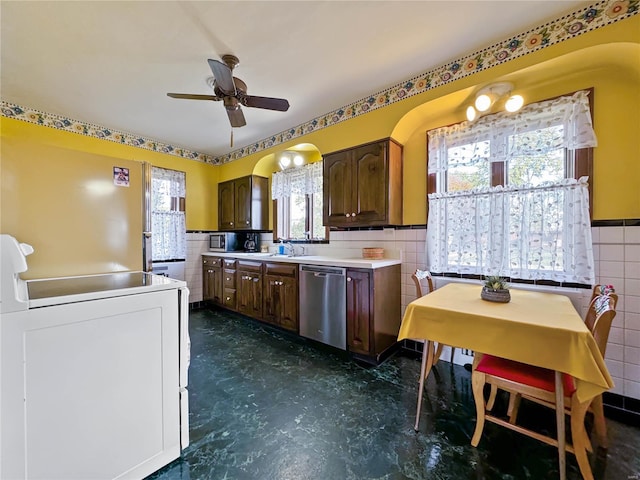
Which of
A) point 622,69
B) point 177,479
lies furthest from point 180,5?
point 622,69

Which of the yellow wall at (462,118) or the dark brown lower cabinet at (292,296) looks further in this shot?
the dark brown lower cabinet at (292,296)

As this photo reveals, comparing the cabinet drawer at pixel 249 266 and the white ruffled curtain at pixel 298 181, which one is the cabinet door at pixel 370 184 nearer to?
the white ruffled curtain at pixel 298 181

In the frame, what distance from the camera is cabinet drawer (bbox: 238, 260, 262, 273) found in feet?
11.6

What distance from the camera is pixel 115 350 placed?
1209 millimetres

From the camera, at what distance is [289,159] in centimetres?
401

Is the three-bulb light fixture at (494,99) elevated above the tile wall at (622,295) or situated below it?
above

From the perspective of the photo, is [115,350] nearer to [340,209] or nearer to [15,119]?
[340,209]

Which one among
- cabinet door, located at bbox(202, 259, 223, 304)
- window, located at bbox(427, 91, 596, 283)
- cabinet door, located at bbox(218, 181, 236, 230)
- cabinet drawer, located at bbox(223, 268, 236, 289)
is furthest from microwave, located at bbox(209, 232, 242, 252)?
window, located at bbox(427, 91, 596, 283)

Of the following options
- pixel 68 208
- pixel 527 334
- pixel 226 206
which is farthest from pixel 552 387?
pixel 226 206

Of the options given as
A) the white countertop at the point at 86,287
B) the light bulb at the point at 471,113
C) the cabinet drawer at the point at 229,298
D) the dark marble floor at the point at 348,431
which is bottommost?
the dark marble floor at the point at 348,431

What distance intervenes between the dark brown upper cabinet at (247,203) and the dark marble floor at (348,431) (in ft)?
7.58

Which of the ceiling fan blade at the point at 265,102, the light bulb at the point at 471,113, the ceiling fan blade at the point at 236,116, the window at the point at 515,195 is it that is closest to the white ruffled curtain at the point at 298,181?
the ceiling fan blade at the point at 236,116

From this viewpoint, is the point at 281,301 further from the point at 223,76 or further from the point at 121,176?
the point at 223,76

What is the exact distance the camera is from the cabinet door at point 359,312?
2.49 m
